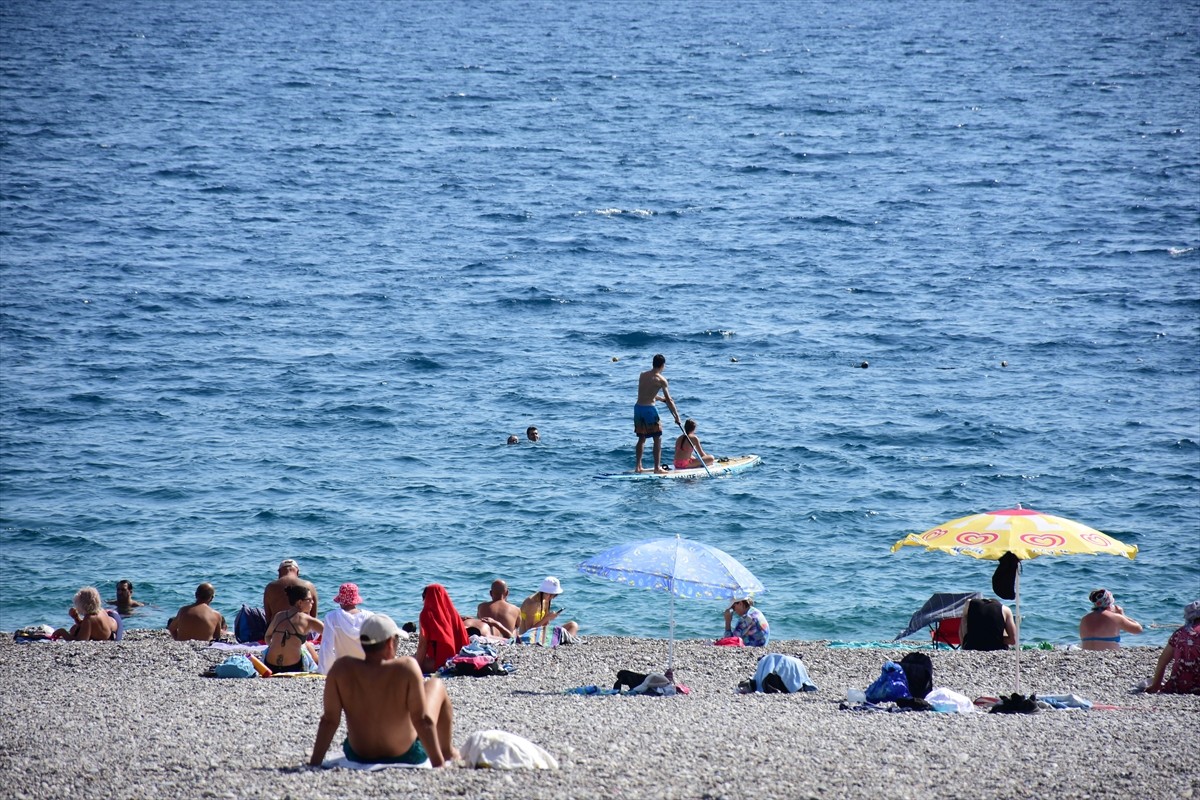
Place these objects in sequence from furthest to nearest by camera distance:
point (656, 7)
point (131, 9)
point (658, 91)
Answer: point (656, 7) → point (131, 9) → point (658, 91)

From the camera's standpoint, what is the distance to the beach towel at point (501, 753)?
8047 millimetres

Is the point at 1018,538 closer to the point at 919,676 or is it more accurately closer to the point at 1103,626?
the point at 919,676

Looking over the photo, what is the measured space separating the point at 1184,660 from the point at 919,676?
2.56m

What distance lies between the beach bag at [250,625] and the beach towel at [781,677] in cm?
568

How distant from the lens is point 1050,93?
73.8m

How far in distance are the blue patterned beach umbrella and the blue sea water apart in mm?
5427

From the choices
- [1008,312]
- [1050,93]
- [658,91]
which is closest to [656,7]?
[658,91]

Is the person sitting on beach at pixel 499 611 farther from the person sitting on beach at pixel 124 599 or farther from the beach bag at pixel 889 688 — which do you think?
the person sitting on beach at pixel 124 599

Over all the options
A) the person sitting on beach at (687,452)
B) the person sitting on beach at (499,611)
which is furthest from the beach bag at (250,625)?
the person sitting on beach at (687,452)

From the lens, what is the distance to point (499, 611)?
14656mm

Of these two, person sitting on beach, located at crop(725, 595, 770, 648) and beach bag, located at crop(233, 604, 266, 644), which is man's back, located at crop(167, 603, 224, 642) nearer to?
beach bag, located at crop(233, 604, 266, 644)

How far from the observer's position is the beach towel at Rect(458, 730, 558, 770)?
8.05 meters

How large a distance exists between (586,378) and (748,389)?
413cm

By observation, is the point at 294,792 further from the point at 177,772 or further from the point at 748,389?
the point at 748,389
